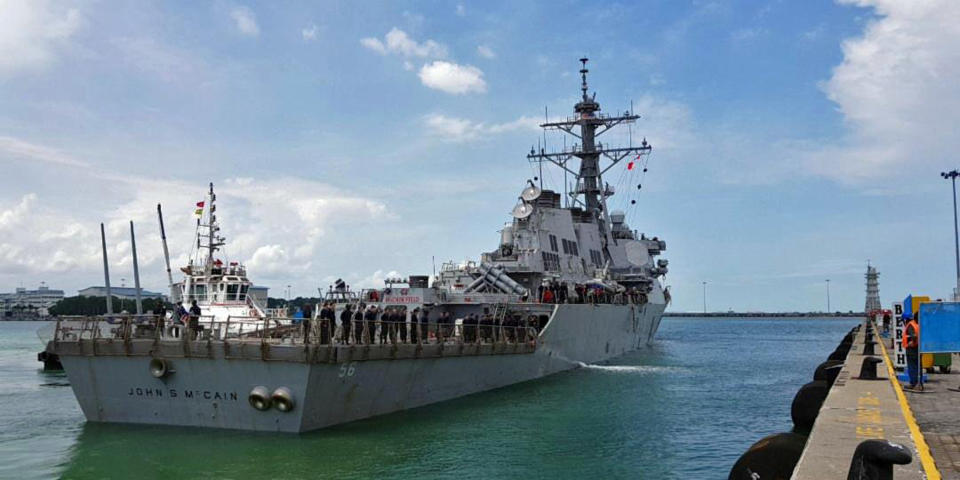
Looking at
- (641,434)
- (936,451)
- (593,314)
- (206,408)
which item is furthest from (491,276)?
(936,451)

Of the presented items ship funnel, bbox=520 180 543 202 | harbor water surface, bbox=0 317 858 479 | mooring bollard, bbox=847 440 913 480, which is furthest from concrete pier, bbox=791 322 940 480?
ship funnel, bbox=520 180 543 202

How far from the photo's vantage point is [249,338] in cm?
1739

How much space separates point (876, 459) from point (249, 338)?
15057mm

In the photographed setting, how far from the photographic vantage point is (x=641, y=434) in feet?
58.2

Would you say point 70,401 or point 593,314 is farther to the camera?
point 593,314

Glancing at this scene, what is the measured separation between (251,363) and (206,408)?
162 cm

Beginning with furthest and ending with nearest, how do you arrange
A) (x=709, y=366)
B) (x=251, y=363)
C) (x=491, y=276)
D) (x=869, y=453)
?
1. (x=709, y=366)
2. (x=491, y=276)
3. (x=251, y=363)
4. (x=869, y=453)

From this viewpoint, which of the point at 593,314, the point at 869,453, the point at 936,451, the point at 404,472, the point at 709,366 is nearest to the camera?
the point at 869,453

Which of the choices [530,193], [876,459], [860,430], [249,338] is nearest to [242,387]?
[249,338]

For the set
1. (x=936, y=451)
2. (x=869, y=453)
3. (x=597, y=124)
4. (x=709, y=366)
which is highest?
(x=597, y=124)

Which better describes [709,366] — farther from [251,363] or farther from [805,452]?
[805,452]

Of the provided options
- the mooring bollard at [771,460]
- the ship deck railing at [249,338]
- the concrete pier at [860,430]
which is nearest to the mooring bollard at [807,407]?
the concrete pier at [860,430]

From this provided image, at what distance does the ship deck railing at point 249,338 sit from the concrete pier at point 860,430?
940 centimetres

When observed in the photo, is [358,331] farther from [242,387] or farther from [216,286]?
[216,286]
